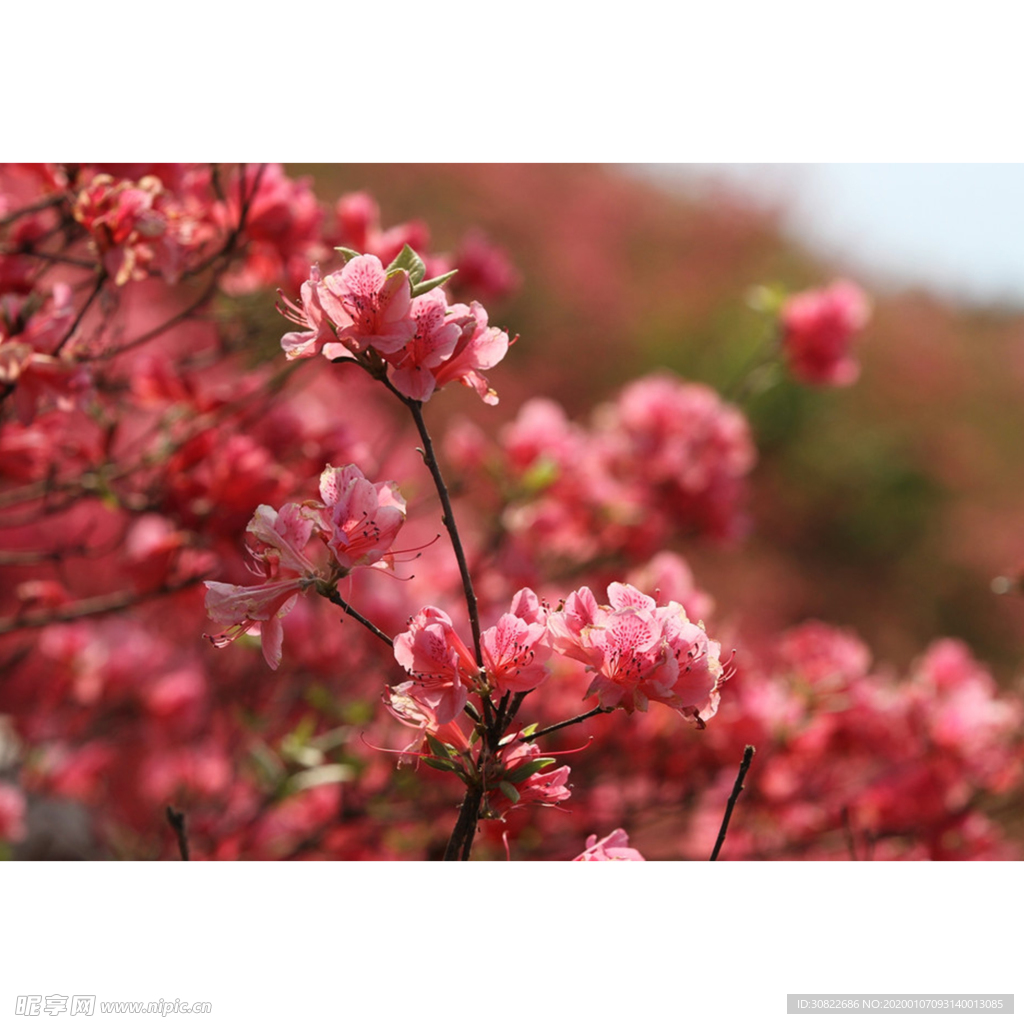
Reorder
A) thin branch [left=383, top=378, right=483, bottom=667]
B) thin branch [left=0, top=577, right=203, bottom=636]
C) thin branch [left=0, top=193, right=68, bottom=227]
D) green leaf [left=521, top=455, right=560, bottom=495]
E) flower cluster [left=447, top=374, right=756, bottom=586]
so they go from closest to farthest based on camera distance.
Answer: thin branch [left=383, top=378, right=483, bottom=667] < thin branch [left=0, top=193, right=68, bottom=227] < thin branch [left=0, top=577, right=203, bottom=636] < green leaf [left=521, top=455, right=560, bottom=495] < flower cluster [left=447, top=374, right=756, bottom=586]

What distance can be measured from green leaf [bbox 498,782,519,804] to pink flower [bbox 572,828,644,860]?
0.09 meters

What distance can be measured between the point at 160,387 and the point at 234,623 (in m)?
0.61

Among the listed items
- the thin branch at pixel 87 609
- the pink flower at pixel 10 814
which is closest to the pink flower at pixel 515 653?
the thin branch at pixel 87 609

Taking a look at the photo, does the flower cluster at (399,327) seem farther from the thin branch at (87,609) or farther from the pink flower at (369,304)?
the thin branch at (87,609)

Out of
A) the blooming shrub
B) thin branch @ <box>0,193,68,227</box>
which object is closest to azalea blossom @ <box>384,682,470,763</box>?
the blooming shrub

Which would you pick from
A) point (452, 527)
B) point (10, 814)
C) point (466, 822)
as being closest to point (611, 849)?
point (466, 822)

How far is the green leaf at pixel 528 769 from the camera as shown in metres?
0.46

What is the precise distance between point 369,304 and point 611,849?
34 cm

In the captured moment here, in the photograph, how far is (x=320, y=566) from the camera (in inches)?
19.3

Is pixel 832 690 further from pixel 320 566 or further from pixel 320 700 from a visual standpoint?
pixel 320 566

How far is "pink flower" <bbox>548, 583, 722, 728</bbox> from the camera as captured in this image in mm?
454

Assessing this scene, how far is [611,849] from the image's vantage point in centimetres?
52

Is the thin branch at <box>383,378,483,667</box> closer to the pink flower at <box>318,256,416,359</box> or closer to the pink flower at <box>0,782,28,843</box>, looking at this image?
the pink flower at <box>318,256,416,359</box>
